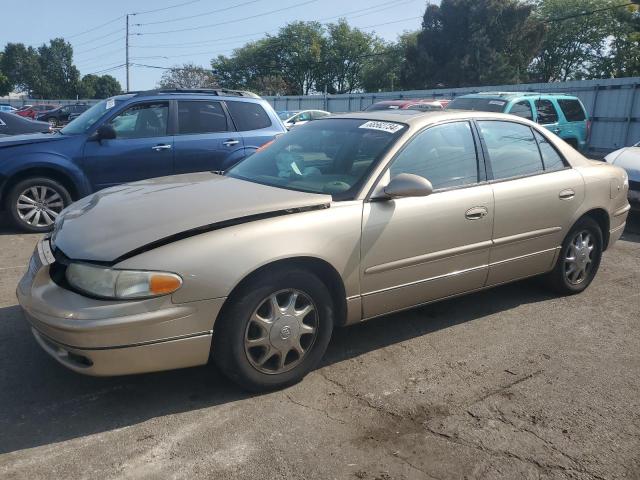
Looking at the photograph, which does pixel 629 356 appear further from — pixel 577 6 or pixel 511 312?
pixel 577 6

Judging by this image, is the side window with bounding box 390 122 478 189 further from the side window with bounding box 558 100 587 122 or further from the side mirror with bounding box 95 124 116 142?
the side window with bounding box 558 100 587 122

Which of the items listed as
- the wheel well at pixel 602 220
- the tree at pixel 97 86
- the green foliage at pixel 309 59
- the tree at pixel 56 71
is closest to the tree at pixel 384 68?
the green foliage at pixel 309 59

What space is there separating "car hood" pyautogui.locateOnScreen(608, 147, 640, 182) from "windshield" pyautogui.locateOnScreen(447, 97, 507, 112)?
2.74 metres

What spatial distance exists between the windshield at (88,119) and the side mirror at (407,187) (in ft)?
16.8

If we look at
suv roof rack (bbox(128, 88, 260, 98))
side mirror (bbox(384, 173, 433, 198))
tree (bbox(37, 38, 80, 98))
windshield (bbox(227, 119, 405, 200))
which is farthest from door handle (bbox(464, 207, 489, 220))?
tree (bbox(37, 38, 80, 98))

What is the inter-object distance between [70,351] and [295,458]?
4.03 feet

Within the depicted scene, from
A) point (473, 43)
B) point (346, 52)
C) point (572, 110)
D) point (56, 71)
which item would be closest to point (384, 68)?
point (346, 52)

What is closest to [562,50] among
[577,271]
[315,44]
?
[315,44]

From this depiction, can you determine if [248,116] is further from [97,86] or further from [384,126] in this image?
[97,86]

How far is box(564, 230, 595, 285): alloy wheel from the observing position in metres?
4.89

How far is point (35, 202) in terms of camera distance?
7.04 metres

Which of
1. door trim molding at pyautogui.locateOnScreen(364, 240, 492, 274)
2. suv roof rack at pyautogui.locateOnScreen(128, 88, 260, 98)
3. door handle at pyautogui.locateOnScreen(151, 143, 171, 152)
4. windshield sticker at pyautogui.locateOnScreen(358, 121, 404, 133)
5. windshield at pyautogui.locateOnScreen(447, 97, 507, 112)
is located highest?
windshield at pyautogui.locateOnScreen(447, 97, 507, 112)

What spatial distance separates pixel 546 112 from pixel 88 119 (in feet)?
30.2

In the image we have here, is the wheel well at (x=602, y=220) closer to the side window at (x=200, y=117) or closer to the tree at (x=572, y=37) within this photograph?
the side window at (x=200, y=117)
